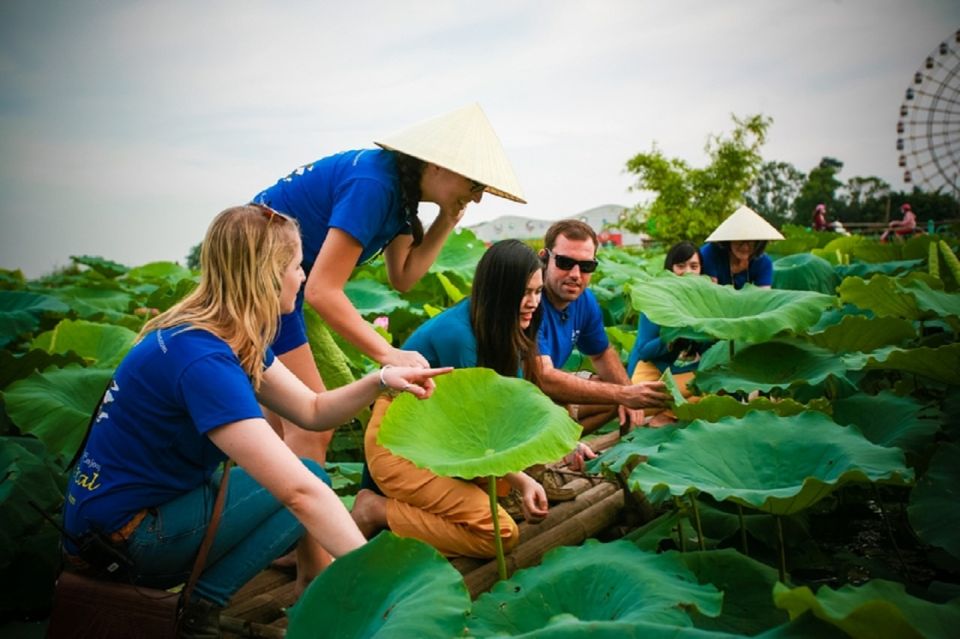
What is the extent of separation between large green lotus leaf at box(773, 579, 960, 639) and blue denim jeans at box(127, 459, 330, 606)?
136cm

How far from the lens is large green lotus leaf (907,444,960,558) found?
6.48 ft

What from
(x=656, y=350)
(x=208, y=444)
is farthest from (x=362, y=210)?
(x=656, y=350)

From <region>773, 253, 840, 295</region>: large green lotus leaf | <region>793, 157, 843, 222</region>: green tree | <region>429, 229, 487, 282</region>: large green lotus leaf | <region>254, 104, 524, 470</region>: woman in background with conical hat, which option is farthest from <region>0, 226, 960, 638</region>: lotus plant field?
<region>793, 157, 843, 222</region>: green tree

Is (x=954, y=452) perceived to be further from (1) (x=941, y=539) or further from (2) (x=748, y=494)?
(2) (x=748, y=494)

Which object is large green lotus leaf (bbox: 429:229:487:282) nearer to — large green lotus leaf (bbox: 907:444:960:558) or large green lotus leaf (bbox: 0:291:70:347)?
large green lotus leaf (bbox: 0:291:70:347)

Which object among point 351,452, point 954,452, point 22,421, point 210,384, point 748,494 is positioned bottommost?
point 351,452

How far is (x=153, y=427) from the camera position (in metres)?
1.79

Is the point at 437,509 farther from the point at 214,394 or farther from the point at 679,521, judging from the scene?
the point at 214,394

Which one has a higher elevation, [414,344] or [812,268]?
[414,344]

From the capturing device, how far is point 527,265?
2.54m

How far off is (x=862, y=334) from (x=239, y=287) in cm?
250

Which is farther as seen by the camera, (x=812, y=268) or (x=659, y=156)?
(x=659, y=156)

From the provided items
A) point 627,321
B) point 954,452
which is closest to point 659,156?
point 627,321

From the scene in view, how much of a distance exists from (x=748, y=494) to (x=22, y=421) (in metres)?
2.51
